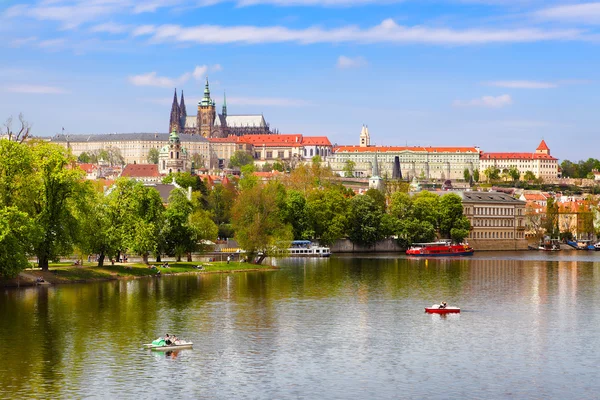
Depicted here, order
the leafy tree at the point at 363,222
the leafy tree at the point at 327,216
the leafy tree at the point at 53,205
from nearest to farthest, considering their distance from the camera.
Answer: the leafy tree at the point at 53,205
the leafy tree at the point at 327,216
the leafy tree at the point at 363,222

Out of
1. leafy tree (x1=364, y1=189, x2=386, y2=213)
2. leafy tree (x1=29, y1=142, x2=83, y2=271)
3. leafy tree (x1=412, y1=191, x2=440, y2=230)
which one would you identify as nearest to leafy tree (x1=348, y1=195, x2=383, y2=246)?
leafy tree (x1=364, y1=189, x2=386, y2=213)

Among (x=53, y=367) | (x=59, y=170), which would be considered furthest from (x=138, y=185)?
(x=53, y=367)

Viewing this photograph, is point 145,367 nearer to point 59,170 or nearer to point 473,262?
point 59,170

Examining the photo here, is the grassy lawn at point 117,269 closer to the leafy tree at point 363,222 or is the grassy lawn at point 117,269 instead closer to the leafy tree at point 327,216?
the leafy tree at point 327,216

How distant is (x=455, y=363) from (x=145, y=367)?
14323mm

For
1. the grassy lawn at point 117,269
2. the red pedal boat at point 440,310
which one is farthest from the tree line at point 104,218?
the red pedal boat at point 440,310

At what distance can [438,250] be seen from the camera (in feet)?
492

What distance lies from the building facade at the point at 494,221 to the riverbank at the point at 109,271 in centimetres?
8363

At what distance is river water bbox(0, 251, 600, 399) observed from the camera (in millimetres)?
41781

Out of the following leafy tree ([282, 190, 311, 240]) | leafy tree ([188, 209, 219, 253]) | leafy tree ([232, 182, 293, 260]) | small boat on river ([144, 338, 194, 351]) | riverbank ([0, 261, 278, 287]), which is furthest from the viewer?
leafy tree ([282, 190, 311, 240])

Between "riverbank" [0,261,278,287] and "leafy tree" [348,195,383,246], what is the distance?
49077mm

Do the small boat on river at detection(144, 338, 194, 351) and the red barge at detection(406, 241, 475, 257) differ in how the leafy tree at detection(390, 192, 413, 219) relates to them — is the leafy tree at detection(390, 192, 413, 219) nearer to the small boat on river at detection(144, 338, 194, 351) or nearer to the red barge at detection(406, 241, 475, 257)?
the red barge at detection(406, 241, 475, 257)

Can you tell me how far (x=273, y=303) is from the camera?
6938cm

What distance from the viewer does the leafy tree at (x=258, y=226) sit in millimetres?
102125
